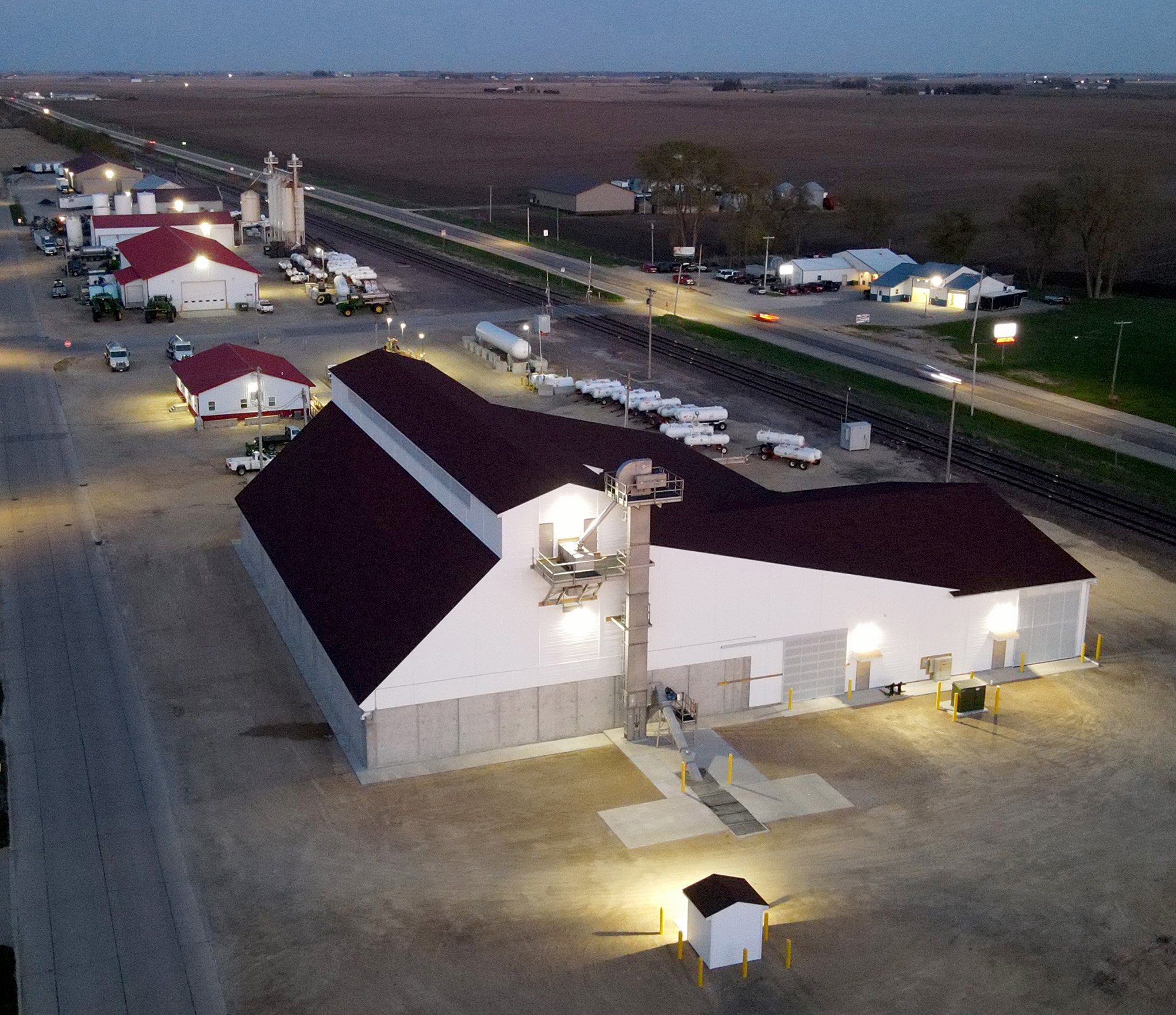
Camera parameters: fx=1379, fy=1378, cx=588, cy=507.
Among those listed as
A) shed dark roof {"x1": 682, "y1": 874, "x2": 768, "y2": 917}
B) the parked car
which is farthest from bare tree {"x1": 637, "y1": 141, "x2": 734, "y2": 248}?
shed dark roof {"x1": 682, "y1": 874, "x2": 768, "y2": 917}

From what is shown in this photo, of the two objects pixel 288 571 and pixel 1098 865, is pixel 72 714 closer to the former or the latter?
pixel 288 571

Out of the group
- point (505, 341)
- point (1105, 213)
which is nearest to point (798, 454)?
point (505, 341)

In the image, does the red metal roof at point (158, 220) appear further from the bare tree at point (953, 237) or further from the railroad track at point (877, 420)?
the bare tree at point (953, 237)

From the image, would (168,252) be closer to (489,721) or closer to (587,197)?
(587,197)

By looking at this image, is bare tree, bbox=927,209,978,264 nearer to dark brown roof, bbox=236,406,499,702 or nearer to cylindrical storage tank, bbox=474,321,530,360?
cylindrical storage tank, bbox=474,321,530,360

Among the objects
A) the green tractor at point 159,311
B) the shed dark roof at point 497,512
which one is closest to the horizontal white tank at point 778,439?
the shed dark roof at point 497,512
